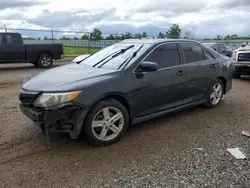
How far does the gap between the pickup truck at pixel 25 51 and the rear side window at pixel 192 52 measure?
1013cm

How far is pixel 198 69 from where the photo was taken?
17.4 ft

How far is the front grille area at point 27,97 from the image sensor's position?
367 cm

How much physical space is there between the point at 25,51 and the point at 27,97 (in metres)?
10.4

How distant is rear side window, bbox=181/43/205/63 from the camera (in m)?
5.22

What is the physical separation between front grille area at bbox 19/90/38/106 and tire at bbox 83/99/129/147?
799 millimetres

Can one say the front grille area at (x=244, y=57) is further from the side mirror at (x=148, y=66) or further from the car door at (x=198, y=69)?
the side mirror at (x=148, y=66)

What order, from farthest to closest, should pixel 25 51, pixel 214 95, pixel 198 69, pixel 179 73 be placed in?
pixel 25 51
pixel 214 95
pixel 198 69
pixel 179 73

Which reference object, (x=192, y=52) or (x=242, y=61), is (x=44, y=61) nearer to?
(x=242, y=61)

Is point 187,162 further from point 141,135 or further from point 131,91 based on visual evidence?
point 131,91

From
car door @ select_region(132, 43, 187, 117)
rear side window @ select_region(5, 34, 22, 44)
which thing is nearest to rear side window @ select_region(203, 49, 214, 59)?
car door @ select_region(132, 43, 187, 117)

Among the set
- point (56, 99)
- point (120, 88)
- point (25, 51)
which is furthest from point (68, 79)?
point (25, 51)

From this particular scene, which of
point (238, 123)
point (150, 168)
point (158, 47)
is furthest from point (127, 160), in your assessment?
point (238, 123)

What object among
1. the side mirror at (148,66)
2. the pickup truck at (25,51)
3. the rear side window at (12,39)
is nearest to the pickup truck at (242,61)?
the side mirror at (148,66)

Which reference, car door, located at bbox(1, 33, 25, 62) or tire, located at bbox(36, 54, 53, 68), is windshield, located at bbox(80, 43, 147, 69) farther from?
tire, located at bbox(36, 54, 53, 68)
